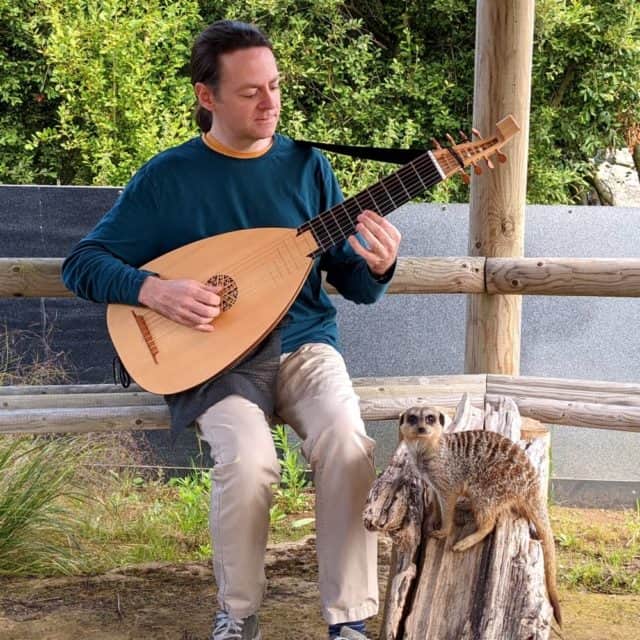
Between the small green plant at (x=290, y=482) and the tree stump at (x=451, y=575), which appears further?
the small green plant at (x=290, y=482)

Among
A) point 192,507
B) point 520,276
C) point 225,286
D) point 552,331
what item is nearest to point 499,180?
point 520,276

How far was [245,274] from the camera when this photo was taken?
2.90m

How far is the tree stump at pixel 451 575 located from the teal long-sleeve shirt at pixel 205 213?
0.65 metres

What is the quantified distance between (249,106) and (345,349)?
2568 mm

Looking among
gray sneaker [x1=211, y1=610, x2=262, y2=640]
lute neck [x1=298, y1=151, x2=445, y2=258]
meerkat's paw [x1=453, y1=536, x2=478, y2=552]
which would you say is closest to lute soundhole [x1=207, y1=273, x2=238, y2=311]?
lute neck [x1=298, y1=151, x2=445, y2=258]

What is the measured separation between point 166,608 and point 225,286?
1.21 meters

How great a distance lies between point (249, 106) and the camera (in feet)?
9.59

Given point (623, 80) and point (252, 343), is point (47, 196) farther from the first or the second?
point (623, 80)

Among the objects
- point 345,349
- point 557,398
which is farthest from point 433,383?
point 345,349

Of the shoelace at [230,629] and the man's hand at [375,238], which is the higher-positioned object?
the man's hand at [375,238]

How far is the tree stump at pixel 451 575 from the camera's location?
2180 millimetres

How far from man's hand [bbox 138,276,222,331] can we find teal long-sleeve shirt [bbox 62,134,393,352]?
0.16 m

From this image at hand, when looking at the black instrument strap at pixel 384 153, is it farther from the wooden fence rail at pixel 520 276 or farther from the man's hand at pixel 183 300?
the wooden fence rail at pixel 520 276

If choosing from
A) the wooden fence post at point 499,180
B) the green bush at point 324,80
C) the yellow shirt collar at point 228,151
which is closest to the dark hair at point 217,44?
the yellow shirt collar at point 228,151
